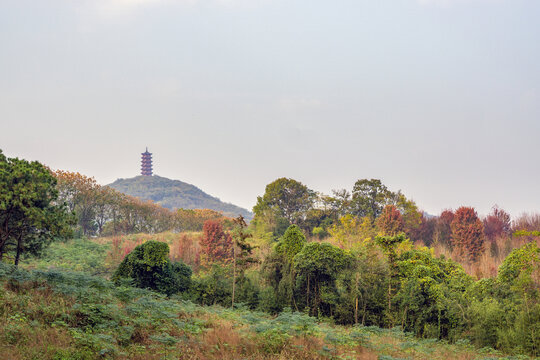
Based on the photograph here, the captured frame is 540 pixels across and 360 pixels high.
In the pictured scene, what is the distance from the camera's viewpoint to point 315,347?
9.46 meters

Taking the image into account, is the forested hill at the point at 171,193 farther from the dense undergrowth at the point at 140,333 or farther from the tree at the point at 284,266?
the dense undergrowth at the point at 140,333

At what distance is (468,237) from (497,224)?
808cm

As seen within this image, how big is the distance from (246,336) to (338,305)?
294 inches

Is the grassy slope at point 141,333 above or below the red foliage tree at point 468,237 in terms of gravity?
below

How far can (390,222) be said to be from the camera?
36.5m

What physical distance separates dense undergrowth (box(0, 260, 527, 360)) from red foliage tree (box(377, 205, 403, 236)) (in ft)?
79.0

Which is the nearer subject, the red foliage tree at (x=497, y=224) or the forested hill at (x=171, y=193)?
the red foliage tree at (x=497, y=224)

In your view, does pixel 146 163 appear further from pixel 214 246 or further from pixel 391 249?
pixel 391 249

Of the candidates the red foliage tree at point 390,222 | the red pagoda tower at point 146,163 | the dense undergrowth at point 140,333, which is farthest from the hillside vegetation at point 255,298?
the red pagoda tower at point 146,163

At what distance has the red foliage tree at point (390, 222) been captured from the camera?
36.1 m

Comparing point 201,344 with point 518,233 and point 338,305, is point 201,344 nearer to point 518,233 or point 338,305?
point 338,305

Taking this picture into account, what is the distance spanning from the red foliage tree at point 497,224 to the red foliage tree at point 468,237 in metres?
4.85

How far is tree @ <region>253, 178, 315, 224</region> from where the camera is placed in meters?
43.5

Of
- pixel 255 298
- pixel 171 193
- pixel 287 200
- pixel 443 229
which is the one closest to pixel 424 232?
pixel 443 229
